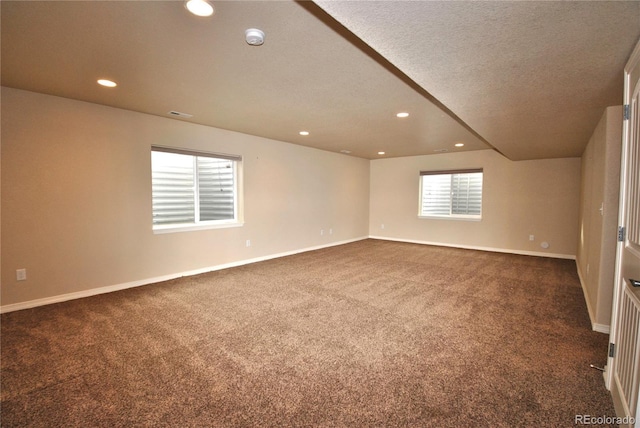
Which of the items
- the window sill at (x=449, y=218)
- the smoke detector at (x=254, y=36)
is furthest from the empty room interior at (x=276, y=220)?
the window sill at (x=449, y=218)

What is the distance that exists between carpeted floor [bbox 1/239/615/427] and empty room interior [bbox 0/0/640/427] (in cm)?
2

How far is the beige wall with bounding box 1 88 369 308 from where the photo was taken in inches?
122

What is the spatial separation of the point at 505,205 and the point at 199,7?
681cm

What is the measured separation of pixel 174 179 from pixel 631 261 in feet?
16.6

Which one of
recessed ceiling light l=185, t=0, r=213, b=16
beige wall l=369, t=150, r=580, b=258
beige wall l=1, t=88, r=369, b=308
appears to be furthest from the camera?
beige wall l=369, t=150, r=580, b=258

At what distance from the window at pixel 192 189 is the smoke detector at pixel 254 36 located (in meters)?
2.85

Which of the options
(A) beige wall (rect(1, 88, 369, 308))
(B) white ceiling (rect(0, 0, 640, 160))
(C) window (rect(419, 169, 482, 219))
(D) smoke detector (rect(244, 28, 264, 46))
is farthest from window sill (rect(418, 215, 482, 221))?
(D) smoke detector (rect(244, 28, 264, 46))

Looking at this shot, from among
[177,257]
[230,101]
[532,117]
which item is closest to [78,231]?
[177,257]

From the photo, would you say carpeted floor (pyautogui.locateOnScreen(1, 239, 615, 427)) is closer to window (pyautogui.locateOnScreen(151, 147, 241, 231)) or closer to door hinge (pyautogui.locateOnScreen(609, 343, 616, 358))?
door hinge (pyautogui.locateOnScreen(609, 343, 616, 358))

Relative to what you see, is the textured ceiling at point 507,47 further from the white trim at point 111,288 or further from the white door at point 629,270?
the white trim at point 111,288

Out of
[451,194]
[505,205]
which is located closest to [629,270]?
[505,205]

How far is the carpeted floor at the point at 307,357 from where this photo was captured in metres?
1.69

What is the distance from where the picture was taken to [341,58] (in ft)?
7.54

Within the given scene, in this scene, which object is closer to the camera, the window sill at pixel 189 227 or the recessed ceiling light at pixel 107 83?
the recessed ceiling light at pixel 107 83
